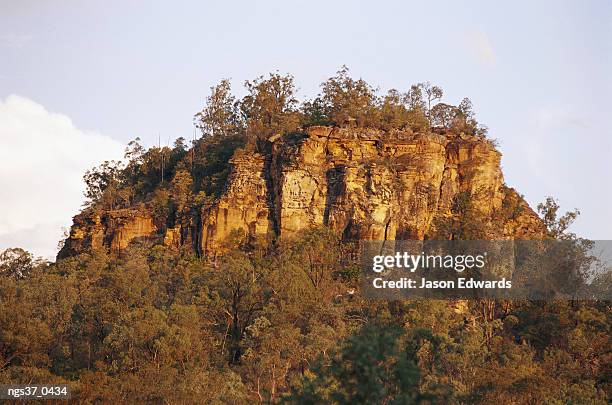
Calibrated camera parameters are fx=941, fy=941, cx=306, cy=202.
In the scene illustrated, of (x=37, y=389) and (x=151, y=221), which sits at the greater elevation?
(x=151, y=221)

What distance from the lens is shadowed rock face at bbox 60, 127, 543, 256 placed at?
46.2m

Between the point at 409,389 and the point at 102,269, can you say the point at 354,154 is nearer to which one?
the point at 102,269

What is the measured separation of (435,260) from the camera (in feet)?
147

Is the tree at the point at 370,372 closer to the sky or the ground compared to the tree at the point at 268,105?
closer to the ground

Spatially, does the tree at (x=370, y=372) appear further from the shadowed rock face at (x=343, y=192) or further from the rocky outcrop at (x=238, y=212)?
the rocky outcrop at (x=238, y=212)

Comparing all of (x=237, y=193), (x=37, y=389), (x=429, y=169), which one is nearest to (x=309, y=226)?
(x=237, y=193)

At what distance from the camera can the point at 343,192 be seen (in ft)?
151

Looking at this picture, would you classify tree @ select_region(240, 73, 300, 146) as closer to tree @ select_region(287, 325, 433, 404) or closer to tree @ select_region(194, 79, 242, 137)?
tree @ select_region(194, 79, 242, 137)

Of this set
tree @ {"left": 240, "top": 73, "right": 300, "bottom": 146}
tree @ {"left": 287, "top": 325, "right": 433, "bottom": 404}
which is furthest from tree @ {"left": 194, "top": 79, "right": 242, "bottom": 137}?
tree @ {"left": 287, "top": 325, "right": 433, "bottom": 404}

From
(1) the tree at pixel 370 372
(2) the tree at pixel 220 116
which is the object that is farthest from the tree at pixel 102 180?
(1) the tree at pixel 370 372

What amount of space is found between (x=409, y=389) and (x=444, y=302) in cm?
2289

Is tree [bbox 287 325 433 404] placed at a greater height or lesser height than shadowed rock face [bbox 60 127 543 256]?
lesser

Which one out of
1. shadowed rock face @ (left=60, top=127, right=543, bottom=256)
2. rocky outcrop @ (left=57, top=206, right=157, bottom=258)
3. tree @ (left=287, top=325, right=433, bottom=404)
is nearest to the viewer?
tree @ (left=287, top=325, right=433, bottom=404)

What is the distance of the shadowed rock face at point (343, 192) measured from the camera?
46.2 metres
